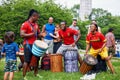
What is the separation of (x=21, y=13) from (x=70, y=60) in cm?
2033

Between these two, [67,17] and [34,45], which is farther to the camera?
[67,17]

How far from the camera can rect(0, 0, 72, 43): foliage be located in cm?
3120

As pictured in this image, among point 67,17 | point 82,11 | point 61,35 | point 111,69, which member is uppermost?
point 61,35

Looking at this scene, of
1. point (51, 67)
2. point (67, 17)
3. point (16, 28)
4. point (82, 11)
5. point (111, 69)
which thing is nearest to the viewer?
point (111, 69)

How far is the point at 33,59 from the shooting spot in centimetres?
1048

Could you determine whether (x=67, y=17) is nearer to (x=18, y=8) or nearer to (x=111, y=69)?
(x=18, y=8)

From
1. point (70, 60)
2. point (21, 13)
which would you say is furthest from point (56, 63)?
point (21, 13)

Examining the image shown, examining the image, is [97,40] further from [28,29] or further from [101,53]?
[28,29]

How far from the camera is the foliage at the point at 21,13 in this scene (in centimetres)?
3120

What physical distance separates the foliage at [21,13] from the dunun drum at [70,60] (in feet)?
57.8

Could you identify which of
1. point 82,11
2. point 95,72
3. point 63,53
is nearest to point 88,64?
point 95,72

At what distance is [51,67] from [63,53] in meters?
0.61

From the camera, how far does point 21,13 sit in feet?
105

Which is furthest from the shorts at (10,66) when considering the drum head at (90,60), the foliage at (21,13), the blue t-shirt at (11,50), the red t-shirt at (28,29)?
the foliage at (21,13)
